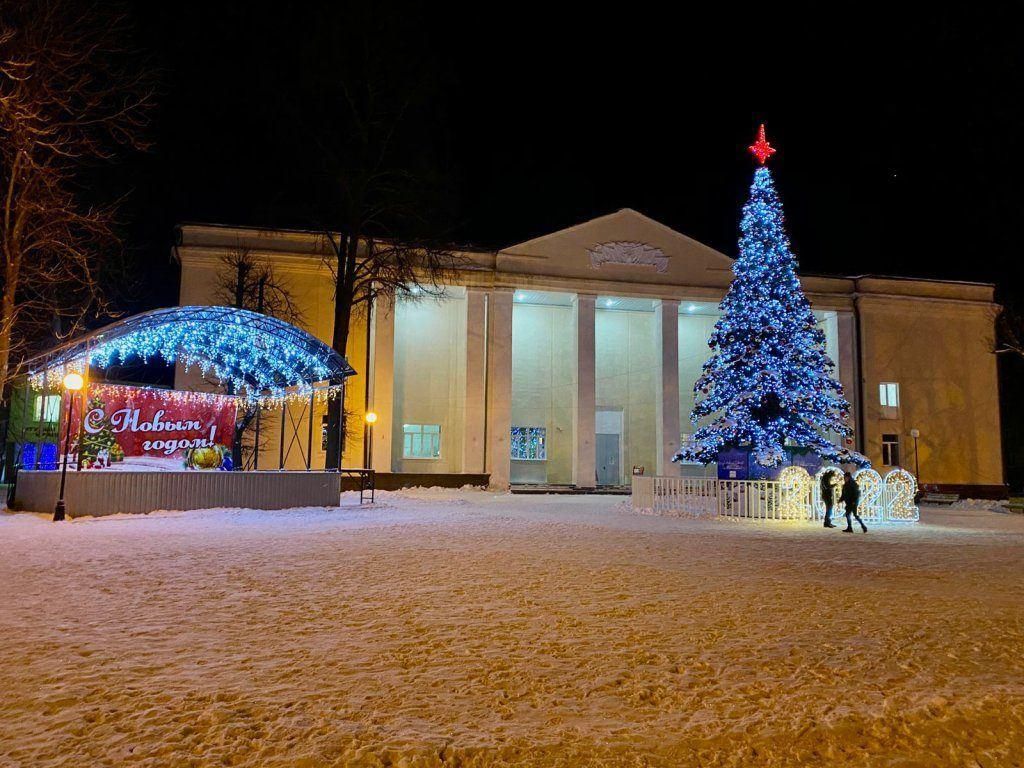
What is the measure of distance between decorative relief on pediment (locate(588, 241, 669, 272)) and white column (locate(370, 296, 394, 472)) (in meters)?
10.1

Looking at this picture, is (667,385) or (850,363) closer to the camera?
(667,385)

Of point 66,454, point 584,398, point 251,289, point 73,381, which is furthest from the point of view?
point 584,398

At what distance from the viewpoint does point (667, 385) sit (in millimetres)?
34656

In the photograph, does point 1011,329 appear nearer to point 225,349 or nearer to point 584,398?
point 584,398

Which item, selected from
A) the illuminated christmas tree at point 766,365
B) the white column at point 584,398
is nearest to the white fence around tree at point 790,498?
the illuminated christmas tree at point 766,365

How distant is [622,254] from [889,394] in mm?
15377

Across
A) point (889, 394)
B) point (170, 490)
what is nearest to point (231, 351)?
point (170, 490)

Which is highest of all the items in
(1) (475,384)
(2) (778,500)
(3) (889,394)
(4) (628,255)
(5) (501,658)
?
(4) (628,255)

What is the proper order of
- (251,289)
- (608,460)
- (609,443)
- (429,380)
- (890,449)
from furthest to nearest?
(609,443) → (608,460) → (890,449) → (429,380) → (251,289)

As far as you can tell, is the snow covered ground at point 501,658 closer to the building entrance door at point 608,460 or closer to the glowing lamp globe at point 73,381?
the glowing lamp globe at point 73,381

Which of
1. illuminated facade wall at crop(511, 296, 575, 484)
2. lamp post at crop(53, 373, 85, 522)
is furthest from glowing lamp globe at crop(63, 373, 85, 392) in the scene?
illuminated facade wall at crop(511, 296, 575, 484)

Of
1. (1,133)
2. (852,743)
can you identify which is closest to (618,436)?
(1,133)

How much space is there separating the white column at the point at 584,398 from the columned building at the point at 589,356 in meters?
0.07

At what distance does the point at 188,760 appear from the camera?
3531 mm
